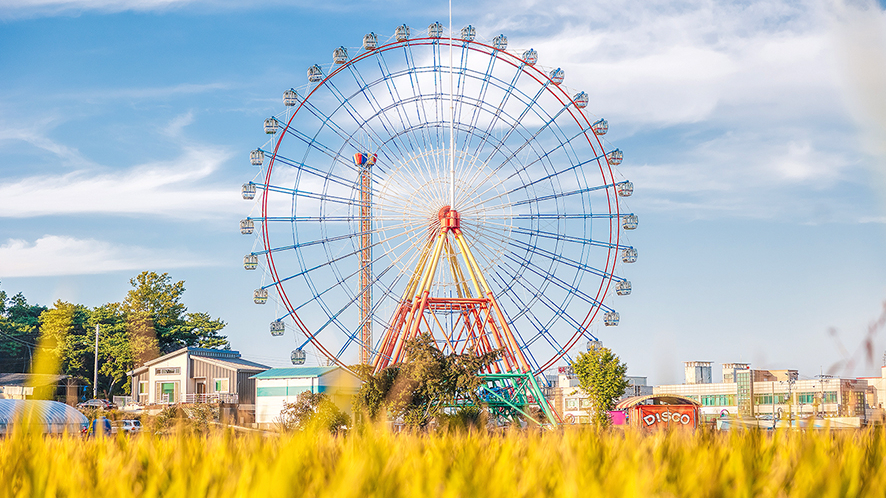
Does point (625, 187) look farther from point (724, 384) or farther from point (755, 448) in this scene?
point (724, 384)

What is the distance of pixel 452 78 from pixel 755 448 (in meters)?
32.3

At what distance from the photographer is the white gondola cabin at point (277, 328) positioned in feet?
104

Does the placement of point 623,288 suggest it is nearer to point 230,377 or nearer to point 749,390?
point 230,377

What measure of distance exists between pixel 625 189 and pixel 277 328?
52.1 feet

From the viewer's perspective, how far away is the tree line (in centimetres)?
5959

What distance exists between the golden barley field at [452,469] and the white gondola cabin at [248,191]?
28668mm

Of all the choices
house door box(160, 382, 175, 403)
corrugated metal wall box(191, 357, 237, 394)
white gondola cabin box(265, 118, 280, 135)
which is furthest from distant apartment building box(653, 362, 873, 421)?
white gondola cabin box(265, 118, 280, 135)

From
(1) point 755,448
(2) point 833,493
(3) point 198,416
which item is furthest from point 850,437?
(3) point 198,416

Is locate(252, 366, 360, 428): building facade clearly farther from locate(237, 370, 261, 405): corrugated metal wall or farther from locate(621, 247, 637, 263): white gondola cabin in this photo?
locate(621, 247, 637, 263): white gondola cabin

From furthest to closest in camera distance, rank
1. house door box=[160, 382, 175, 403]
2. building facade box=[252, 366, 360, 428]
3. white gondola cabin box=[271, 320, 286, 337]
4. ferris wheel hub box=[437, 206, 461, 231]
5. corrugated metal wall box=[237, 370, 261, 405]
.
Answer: house door box=[160, 382, 175, 403]
corrugated metal wall box=[237, 370, 261, 405]
building facade box=[252, 366, 360, 428]
ferris wheel hub box=[437, 206, 461, 231]
white gondola cabin box=[271, 320, 286, 337]

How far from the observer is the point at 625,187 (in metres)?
35.5

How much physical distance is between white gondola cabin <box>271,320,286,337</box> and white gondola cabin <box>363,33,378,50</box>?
12.0 m

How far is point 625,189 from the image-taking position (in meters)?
35.5

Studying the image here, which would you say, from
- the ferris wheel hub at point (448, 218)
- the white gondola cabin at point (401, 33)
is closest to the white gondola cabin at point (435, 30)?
the white gondola cabin at point (401, 33)
